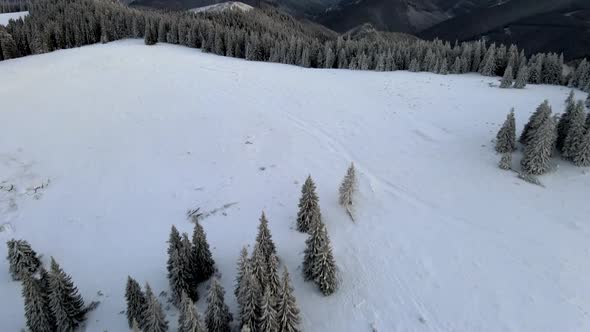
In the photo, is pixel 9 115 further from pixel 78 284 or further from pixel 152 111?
pixel 78 284

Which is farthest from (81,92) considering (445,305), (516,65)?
(516,65)

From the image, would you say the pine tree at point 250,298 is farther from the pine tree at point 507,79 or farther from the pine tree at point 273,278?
the pine tree at point 507,79

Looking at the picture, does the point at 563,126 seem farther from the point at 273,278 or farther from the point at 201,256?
the point at 201,256

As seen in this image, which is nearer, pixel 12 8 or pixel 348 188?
pixel 348 188

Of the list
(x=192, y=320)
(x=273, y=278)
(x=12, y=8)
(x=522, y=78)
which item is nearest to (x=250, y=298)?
(x=273, y=278)

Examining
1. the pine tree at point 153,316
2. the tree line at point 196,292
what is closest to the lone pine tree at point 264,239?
the tree line at point 196,292

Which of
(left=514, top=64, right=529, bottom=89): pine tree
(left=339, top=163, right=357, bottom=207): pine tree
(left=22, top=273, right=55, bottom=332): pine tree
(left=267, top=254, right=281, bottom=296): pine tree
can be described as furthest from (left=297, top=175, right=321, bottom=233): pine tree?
(left=514, top=64, right=529, bottom=89): pine tree
